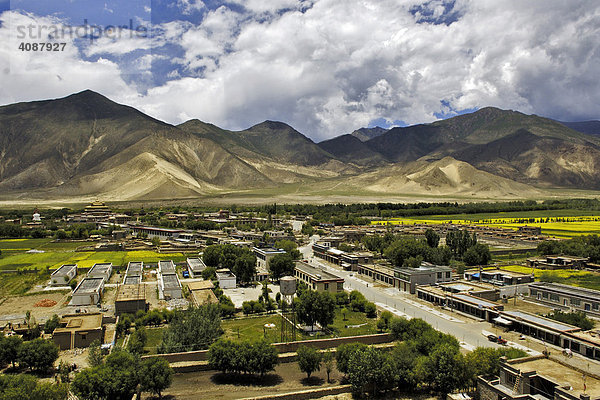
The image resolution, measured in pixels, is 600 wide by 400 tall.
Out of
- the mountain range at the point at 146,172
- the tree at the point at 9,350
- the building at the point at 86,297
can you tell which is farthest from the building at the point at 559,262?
the mountain range at the point at 146,172

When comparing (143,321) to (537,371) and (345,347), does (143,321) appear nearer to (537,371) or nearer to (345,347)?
(345,347)

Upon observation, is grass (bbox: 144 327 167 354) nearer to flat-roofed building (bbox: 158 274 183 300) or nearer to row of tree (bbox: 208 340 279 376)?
row of tree (bbox: 208 340 279 376)

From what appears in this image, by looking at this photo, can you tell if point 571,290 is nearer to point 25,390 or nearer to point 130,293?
point 130,293

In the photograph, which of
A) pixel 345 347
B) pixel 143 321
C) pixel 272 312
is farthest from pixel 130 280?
pixel 345 347

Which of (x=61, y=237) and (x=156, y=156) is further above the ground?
(x=156, y=156)

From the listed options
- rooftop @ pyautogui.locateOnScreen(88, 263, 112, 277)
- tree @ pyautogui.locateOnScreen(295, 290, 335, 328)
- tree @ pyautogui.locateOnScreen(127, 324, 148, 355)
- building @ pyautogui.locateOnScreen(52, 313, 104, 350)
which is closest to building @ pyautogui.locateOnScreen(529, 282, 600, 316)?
tree @ pyautogui.locateOnScreen(295, 290, 335, 328)

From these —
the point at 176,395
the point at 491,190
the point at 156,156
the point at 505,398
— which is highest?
the point at 156,156

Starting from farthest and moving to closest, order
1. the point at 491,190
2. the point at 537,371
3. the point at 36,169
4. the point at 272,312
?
the point at 36,169, the point at 491,190, the point at 272,312, the point at 537,371
